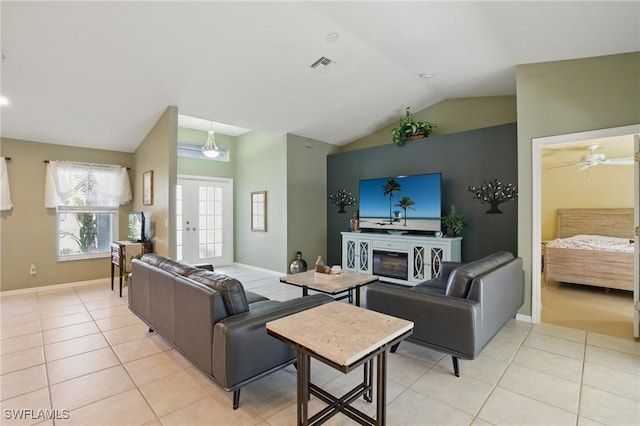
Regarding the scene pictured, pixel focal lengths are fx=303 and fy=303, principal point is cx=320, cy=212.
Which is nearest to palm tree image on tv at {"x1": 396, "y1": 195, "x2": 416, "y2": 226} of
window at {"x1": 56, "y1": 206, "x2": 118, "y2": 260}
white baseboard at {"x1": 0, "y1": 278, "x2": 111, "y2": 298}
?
window at {"x1": 56, "y1": 206, "x2": 118, "y2": 260}

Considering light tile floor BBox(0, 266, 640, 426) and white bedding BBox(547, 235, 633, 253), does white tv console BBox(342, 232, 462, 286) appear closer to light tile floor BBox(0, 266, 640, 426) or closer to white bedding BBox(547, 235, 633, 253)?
light tile floor BBox(0, 266, 640, 426)

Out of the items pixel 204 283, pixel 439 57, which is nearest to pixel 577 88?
pixel 439 57

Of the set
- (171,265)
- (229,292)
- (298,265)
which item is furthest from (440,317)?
(298,265)

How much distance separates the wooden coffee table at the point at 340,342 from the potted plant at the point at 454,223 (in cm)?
324

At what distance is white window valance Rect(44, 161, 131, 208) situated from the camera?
4.80 meters

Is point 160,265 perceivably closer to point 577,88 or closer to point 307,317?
point 307,317

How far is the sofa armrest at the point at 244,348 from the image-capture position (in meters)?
1.78

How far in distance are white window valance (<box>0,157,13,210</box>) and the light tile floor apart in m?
2.21

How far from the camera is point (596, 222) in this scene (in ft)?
18.8

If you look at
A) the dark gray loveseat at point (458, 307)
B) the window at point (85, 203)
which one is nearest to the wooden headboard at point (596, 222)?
the dark gray loveseat at point (458, 307)

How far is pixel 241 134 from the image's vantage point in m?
6.88

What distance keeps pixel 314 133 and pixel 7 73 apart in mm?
4173

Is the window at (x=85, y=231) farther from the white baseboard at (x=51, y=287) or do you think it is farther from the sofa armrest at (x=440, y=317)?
the sofa armrest at (x=440, y=317)

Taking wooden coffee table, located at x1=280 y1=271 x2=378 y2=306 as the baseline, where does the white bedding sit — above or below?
above
